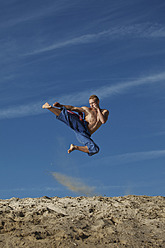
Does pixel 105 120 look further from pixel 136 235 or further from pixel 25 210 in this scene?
pixel 25 210

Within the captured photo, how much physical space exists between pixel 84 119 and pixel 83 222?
394cm

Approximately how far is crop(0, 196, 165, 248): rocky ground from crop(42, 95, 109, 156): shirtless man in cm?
279

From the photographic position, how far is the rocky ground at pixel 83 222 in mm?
11703

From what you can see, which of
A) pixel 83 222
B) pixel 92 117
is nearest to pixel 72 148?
pixel 92 117

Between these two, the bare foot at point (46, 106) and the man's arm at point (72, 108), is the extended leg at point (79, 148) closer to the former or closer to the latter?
the man's arm at point (72, 108)

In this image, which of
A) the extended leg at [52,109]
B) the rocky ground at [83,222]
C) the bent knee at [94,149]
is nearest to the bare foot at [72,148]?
the bent knee at [94,149]

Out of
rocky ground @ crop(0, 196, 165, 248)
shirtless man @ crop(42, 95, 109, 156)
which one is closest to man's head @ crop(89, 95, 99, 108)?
shirtless man @ crop(42, 95, 109, 156)

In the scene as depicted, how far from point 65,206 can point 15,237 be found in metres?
2.95

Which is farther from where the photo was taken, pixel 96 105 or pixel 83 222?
pixel 83 222

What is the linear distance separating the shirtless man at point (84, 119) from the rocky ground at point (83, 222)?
2793mm

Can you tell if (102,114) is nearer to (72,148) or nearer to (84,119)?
(84,119)

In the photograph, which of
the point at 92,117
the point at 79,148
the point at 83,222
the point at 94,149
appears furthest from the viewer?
the point at 83,222

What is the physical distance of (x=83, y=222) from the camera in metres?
13.1

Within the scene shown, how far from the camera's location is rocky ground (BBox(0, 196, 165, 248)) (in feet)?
38.4
